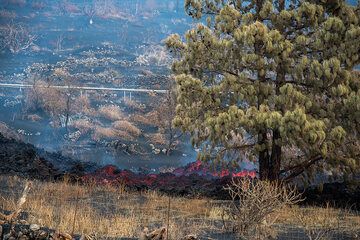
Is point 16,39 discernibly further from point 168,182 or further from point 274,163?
point 274,163

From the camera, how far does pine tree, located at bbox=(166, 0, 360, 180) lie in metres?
Answer: 13.4

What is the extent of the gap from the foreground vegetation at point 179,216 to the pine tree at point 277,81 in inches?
64.9

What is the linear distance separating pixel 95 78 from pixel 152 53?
23.4ft

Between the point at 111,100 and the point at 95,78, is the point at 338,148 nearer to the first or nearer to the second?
the point at 111,100

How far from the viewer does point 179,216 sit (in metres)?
12.2

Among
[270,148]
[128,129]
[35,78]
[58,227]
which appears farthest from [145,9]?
[58,227]

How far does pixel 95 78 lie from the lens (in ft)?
157

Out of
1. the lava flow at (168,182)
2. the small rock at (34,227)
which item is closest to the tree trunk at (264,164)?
the lava flow at (168,182)

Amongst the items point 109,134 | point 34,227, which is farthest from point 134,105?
point 34,227

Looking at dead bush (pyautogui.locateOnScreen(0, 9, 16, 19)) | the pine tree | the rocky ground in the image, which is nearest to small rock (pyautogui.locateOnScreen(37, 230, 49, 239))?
the pine tree

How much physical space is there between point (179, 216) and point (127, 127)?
2703 centimetres

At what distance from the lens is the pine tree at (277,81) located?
1338cm

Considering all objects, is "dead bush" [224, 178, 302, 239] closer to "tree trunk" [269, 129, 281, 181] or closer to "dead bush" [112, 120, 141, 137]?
"tree trunk" [269, 129, 281, 181]

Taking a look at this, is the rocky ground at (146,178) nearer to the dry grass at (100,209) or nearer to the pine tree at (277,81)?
the pine tree at (277,81)
